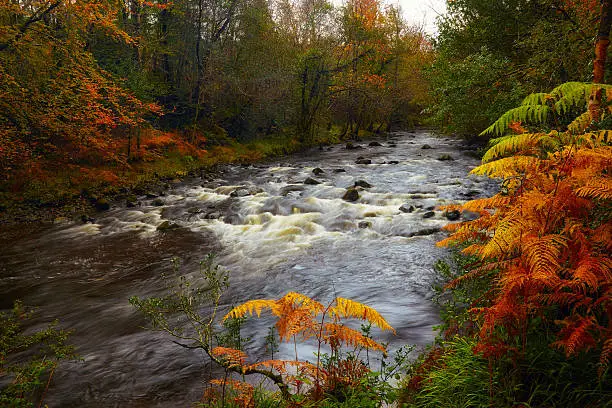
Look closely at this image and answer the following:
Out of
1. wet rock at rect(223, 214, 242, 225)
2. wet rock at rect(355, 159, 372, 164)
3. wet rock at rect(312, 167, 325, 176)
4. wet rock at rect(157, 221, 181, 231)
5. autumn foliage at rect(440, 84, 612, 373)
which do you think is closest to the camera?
autumn foliage at rect(440, 84, 612, 373)

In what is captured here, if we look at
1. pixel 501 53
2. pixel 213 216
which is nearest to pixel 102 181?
pixel 213 216

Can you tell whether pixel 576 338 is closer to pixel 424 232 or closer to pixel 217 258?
pixel 424 232

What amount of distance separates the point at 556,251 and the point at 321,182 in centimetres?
1355

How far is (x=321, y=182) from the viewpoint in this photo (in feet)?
53.2

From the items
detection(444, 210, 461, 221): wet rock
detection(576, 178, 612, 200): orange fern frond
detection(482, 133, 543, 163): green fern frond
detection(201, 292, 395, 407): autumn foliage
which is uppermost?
detection(482, 133, 543, 163): green fern frond

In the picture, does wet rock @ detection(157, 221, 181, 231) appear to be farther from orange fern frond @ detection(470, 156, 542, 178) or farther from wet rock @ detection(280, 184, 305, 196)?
orange fern frond @ detection(470, 156, 542, 178)

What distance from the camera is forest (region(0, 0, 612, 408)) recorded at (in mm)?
3088

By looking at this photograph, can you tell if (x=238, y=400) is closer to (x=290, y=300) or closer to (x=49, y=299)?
(x=290, y=300)

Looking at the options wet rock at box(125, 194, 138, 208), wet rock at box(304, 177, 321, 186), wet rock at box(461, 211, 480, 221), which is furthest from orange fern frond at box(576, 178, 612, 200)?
wet rock at box(125, 194, 138, 208)

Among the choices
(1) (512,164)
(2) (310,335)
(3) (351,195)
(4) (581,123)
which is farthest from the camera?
(3) (351,195)

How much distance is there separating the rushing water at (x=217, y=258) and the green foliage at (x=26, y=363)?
200 mm

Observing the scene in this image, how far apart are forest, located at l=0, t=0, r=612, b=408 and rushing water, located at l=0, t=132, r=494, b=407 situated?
135 mm

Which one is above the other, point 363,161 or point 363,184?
point 363,161

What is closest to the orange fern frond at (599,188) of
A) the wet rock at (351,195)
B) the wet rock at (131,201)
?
the wet rock at (351,195)
